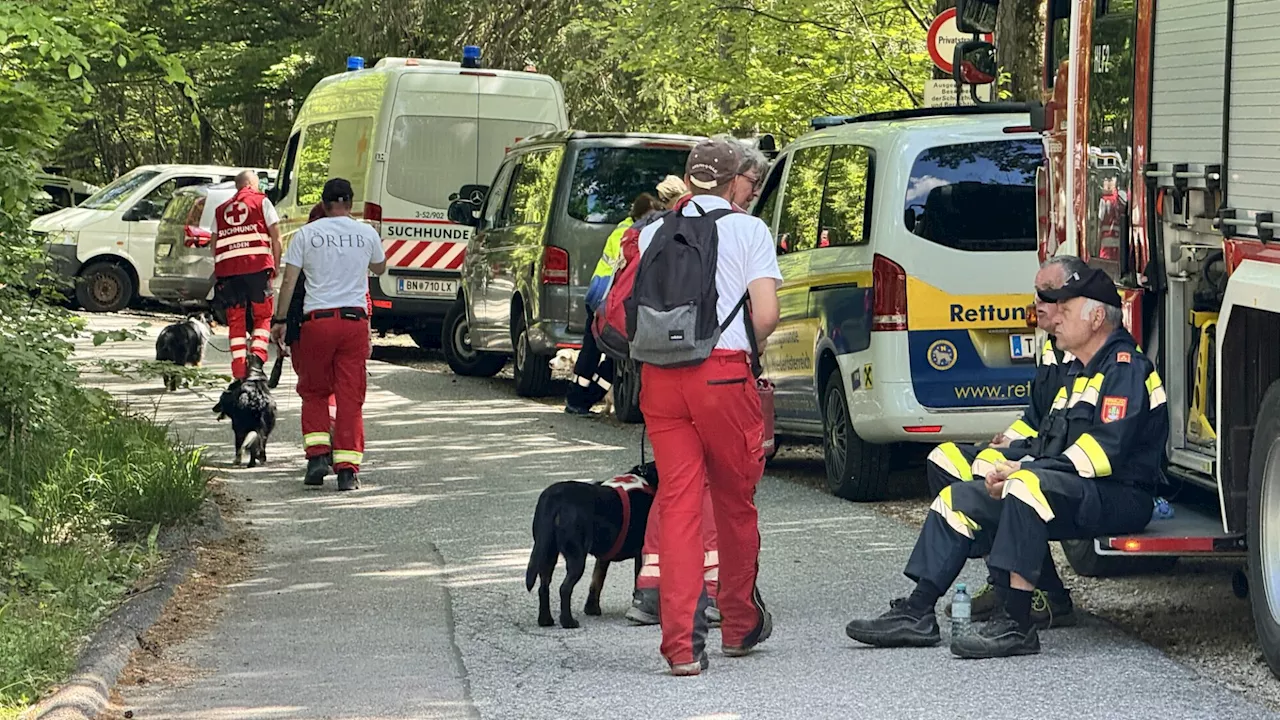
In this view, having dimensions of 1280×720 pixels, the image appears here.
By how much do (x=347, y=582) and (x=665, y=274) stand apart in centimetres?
279

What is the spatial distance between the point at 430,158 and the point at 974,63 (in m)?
7.67

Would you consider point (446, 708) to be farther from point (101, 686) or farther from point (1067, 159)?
point (1067, 159)

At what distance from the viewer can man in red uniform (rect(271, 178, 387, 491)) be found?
37.8ft

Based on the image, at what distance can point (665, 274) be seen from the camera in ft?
22.2

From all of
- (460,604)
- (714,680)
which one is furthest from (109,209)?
(714,680)

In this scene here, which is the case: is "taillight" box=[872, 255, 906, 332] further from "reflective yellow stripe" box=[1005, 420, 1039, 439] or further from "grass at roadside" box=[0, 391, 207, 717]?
"grass at roadside" box=[0, 391, 207, 717]

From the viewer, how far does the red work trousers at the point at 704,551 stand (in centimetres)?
719

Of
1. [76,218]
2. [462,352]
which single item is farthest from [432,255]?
[76,218]

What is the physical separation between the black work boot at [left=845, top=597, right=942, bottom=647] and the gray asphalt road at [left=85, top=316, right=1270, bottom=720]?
0.07 meters

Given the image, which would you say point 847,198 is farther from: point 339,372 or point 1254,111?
point 1254,111

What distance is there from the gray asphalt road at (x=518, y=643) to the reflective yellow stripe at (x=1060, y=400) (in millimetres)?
820

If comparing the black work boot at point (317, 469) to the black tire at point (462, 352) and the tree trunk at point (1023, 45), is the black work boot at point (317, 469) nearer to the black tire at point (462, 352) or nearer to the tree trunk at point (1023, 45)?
the tree trunk at point (1023, 45)

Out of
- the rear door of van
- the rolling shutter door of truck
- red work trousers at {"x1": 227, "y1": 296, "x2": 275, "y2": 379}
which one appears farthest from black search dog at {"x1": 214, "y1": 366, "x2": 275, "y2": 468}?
the rolling shutter door of truck

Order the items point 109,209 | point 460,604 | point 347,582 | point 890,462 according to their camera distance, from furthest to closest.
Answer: point 109,209
point 890,462
point 347,582
point 460,604
